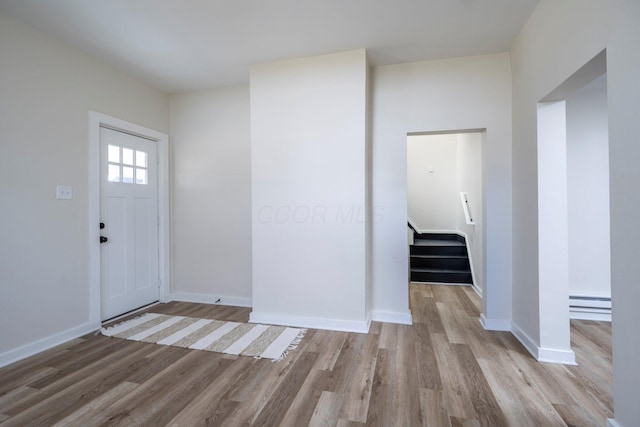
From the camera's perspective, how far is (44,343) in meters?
2.39

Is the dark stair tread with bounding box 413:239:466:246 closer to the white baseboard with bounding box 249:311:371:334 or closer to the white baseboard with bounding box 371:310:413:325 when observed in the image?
the white baseboard with bounding box 371:310:413:325

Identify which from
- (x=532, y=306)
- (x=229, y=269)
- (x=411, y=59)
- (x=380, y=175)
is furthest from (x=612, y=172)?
(x=229, y=269)

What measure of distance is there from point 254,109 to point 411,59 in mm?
1741

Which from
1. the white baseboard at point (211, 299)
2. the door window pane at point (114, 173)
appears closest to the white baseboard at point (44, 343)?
the white baseboard at point (211, 299)

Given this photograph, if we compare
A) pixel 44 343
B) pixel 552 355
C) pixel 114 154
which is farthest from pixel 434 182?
pixel 44 343

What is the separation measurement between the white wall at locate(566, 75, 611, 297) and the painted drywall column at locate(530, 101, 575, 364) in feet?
4.43

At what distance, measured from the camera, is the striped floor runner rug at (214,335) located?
2.41 metres

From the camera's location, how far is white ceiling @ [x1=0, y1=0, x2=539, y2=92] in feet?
6.91

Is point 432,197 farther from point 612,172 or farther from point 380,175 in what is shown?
point 612,172

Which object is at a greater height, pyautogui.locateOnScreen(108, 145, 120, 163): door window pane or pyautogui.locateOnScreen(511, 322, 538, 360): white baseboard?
pyautogui.locateOnScreen(108, 145, 120, 163): door window pane

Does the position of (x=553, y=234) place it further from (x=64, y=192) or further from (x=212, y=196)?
(x=64, y=192)

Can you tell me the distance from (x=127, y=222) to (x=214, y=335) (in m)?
1.73

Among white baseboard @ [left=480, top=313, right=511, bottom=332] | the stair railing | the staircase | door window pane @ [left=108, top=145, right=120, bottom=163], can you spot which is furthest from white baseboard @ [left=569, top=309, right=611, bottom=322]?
door window pane @ [left=108, top=145, right=120, bottom=163]

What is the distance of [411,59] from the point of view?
2896mm
